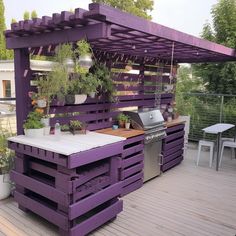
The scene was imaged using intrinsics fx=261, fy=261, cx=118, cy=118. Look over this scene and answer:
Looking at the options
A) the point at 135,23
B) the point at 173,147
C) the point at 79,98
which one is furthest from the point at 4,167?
the point at 173,147

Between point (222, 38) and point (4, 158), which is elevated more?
point (222, 38)

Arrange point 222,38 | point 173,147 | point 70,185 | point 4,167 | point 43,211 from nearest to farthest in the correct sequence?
point 70,185 < point 43,211 < point 4,167 < point 173,147 < point 222,38

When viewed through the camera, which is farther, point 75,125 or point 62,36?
point 75,125

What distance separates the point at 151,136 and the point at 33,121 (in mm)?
1803

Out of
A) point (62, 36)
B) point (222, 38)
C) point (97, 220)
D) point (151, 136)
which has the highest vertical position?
point (222, 38)

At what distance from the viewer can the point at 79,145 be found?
2.57 m

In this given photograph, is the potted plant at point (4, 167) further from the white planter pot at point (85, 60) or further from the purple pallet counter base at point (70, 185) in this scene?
the white planter pot at point (85, 60)

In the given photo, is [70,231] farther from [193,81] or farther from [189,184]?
[193,81]

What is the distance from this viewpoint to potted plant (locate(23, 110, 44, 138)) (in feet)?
9.46

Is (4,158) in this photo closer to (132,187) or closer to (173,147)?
(132,187)

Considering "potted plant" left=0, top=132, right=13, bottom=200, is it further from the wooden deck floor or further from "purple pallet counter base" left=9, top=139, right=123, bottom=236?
"purple pallet counter base" left=9, top=139, right=123, bottom=236

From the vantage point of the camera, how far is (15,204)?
10.7ft

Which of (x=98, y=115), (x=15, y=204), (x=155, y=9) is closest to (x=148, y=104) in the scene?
(x=98, y=115)

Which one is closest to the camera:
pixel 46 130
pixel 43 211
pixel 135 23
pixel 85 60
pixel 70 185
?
pixel 70 185
